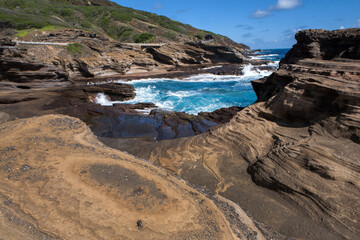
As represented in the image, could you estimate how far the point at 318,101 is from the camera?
22.1 feet

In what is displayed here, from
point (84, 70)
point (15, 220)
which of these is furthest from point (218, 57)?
point (15, 220)

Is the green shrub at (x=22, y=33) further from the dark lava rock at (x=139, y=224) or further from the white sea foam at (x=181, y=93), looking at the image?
the dark lava rock at (x=139, y=224)

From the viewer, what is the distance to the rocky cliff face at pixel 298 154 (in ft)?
15.2

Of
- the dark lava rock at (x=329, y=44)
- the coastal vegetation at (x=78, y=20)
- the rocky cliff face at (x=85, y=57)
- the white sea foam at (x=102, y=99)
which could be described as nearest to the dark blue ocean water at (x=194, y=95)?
the white sea foam at (x=102, y=99)

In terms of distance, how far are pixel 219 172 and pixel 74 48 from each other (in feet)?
98.1

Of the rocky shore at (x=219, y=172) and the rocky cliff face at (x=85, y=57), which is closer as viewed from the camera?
the rocky shore at (x=219, y=172)

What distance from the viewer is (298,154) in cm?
569

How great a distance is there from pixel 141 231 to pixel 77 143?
4022 mm

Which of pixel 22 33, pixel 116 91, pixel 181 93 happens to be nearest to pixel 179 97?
pixel 181 93

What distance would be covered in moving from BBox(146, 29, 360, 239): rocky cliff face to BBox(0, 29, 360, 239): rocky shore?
0.08 ft

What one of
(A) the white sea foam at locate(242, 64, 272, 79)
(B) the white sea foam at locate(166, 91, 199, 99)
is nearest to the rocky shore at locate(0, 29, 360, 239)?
(B) the white sea foam at locate(166, 91, 199, 99)

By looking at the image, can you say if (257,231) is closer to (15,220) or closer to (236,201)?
(236,201)

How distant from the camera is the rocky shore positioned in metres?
3.62

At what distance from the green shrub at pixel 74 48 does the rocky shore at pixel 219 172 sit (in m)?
23.2
